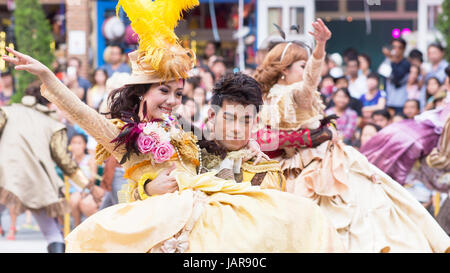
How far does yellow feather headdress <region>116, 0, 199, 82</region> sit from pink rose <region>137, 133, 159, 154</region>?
16.0 inches

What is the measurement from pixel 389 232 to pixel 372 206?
0.71 ft

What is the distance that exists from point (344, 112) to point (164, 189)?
5.42 meters

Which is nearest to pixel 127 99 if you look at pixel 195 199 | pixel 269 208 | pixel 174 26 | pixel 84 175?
pixel 174 26

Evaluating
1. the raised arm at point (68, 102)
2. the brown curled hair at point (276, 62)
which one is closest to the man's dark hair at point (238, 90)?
the raised arm at point (68, 102)

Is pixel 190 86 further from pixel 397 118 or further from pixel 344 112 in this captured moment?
pixel 397 118

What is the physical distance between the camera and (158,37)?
368 centimetres

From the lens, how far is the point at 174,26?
3.73 meters

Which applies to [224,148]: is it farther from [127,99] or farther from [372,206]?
[372,206]

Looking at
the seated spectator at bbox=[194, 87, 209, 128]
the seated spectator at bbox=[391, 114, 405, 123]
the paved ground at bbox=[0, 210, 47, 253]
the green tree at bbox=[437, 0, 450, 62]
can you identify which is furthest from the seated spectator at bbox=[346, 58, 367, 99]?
the paved ground at bbox=[0, 210, 47, 253]

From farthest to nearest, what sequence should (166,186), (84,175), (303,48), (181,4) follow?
1. (84,175)
2. (303,48)
3. (181,4)
4. (166,186)

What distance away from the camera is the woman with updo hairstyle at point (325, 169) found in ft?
14.7

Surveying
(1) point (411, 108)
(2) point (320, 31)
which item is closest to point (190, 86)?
(1) point (411, 108)

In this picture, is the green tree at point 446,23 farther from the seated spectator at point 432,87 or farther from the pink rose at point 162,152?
the pink rose at point 162,152

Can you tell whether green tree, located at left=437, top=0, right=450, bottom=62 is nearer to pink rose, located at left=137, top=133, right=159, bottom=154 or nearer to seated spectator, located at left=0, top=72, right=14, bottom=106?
seated spectator, located at left=0, top=72, right=14, bottom=106
